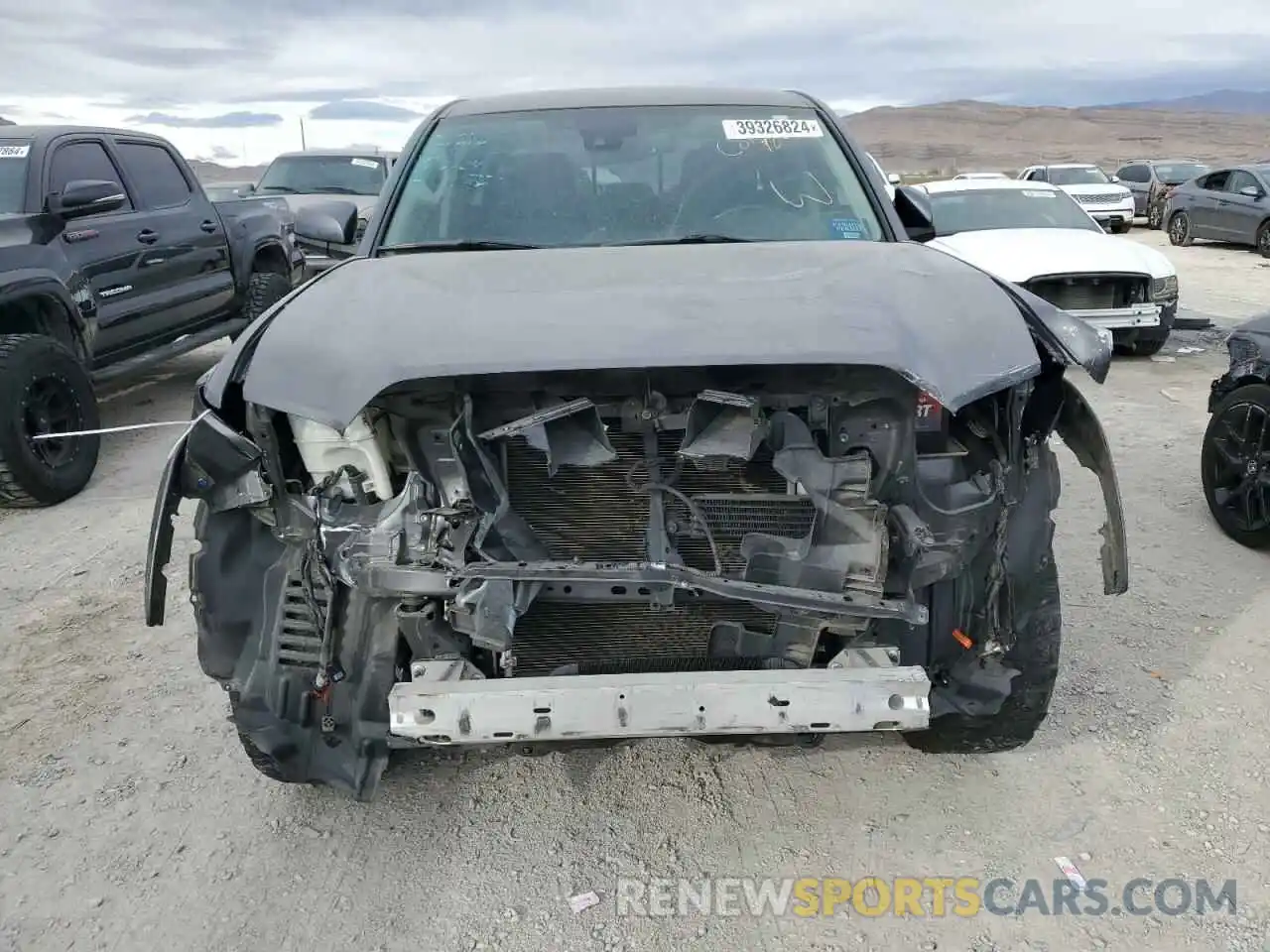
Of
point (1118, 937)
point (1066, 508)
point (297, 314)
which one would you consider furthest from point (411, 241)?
point (1066, 508)

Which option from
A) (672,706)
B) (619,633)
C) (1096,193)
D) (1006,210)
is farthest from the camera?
(1096,193)

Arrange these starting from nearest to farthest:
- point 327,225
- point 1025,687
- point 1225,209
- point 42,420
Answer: point 1025,687
point 327,225
point 42,420
point 1225,209

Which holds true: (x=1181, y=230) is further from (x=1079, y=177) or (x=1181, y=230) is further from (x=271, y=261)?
(x=271, y=261)

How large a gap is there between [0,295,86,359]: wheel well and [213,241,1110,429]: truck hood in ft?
12.5

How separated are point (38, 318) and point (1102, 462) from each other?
227 inches

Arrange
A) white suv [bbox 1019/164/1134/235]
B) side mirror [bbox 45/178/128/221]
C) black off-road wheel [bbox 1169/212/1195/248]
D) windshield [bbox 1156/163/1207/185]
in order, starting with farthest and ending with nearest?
1. windshield [bbox 1156/163/1207/185]
2. white suv [bbox 1019/164/1134/235]
3. black off-road wheel [bbox 1169/212/1195/248]
4. side mirror [bbox 45/178/128/221]

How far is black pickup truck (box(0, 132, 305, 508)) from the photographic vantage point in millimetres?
5301

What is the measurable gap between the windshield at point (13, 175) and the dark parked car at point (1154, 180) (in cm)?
2166

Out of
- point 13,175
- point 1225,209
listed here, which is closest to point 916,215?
point 13,175

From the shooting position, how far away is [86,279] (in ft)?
19.5

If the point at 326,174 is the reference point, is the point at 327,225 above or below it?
above

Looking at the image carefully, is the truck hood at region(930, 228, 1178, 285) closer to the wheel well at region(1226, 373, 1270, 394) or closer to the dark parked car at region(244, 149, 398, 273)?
the wheel well at region(1226, 373, 1270, 394)

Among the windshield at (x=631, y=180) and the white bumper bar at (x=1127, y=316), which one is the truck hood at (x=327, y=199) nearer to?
the white bumper bar at (x=1127, y=316)

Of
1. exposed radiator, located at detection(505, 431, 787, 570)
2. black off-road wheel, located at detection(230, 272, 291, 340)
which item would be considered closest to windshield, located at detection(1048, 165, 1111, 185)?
black off-road wheel, located at detection(230, 272, 291, 340)
